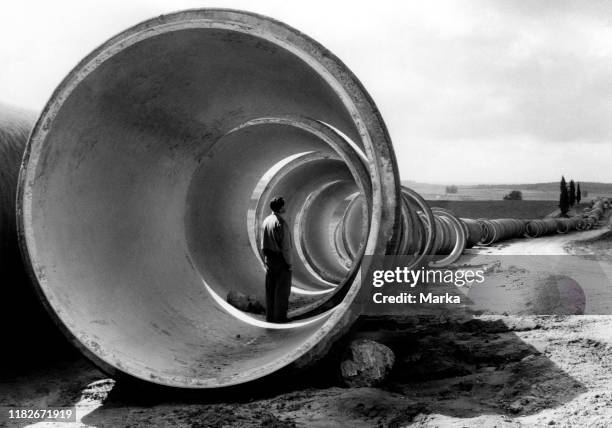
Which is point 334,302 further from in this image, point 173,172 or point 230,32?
point 230,32

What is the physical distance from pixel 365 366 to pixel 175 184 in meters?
2.78

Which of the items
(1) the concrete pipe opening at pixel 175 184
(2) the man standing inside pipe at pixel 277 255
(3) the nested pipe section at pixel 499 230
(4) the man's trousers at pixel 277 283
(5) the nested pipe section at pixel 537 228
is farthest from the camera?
(5) the nested pipe section at pixel 537 228

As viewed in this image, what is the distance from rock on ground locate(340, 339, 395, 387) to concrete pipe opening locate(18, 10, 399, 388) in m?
0.35

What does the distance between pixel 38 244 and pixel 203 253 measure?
8.41 feet

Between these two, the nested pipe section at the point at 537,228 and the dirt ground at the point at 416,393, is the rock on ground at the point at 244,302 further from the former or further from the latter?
the nested pipe section at the point at 537,228

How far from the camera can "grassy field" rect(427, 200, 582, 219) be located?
113ft

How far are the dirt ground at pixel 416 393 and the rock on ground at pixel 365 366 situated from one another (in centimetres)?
8

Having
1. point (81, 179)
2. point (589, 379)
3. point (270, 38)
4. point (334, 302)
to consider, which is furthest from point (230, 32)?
point (334, 302)

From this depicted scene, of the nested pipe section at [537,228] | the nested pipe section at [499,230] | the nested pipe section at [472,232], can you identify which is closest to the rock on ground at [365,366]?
the nested pipe section at [472,232]

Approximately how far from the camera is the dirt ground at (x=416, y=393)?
10.9ft

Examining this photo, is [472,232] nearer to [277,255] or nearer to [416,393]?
[277,255]

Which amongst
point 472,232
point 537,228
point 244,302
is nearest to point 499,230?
point 472,232

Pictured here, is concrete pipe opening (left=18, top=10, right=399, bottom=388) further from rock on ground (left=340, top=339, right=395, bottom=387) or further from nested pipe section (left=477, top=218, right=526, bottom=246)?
nested pipe section (left=477, top=218, right=526, bottom=246)

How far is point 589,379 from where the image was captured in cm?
369
